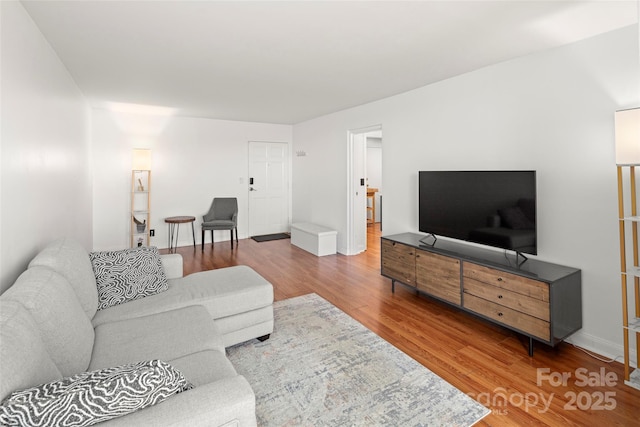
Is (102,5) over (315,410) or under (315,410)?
over

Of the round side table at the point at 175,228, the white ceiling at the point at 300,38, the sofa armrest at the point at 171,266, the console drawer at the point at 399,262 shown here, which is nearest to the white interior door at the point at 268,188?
the round side table at the point at 175,228

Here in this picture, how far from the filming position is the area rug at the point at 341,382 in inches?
69.6

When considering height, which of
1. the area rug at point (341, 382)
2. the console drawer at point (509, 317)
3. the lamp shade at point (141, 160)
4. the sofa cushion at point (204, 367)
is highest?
the lamp shade at point (141, 160)

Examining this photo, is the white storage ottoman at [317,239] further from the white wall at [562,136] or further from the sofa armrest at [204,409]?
the sofa armrest at [204,409]

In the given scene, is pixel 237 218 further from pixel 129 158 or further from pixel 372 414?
pixel 372 414

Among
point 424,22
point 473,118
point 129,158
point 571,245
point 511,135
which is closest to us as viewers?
point 424,22

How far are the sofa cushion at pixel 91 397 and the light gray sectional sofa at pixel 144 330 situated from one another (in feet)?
0.13

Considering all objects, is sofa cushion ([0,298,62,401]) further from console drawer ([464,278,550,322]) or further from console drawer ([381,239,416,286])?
console drawer ([381,239,416,286])

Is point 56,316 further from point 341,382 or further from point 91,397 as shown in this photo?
point 341,382

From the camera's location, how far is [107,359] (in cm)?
161

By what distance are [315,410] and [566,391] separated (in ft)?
5.18

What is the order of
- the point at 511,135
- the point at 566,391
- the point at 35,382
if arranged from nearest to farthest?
the point at 35,382
the point at 566,391
the point at 511,135

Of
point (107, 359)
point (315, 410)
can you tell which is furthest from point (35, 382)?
point (315, 410)

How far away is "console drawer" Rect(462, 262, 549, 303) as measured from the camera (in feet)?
7.51
